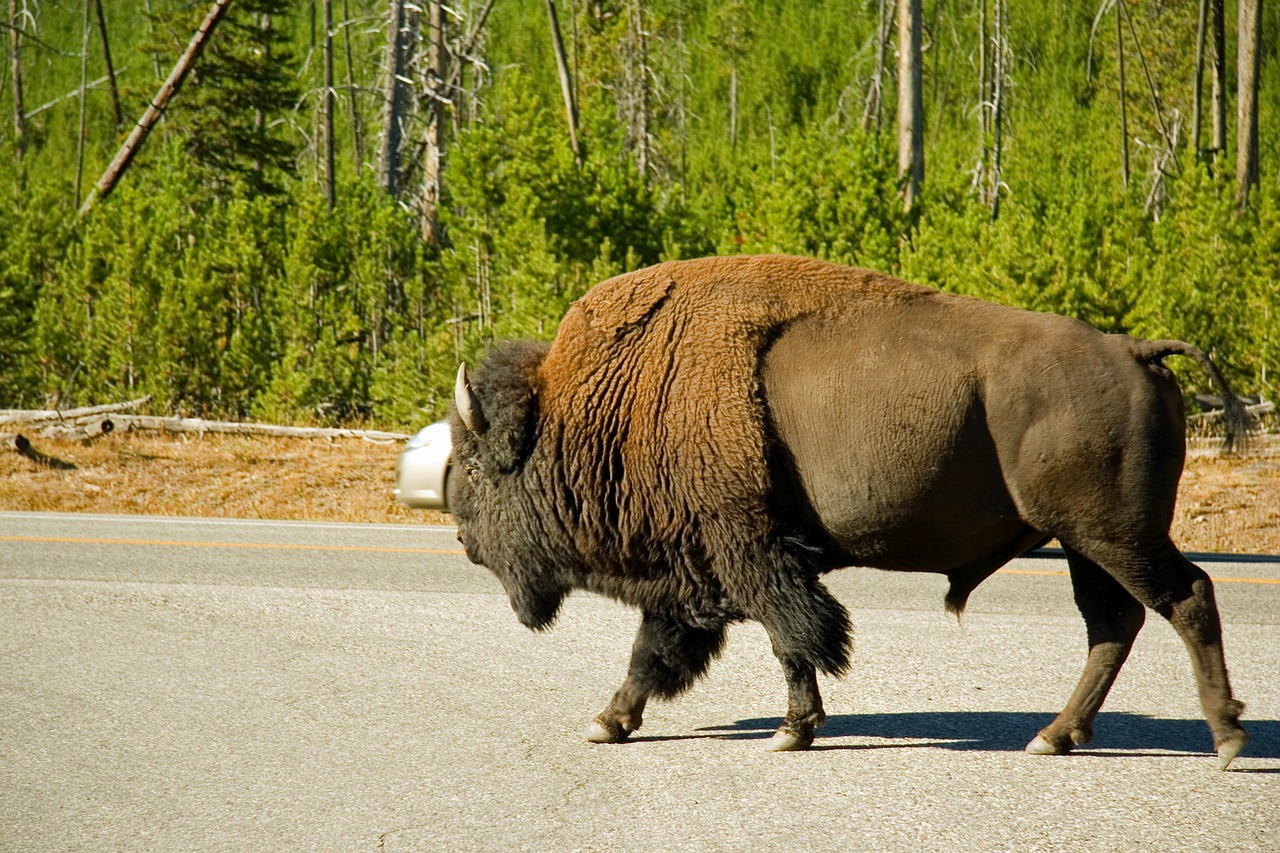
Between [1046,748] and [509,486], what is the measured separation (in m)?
2.29

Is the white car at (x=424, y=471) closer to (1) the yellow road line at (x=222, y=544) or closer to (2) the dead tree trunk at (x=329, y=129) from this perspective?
(1) the yellow road line at (x=222, y=544)

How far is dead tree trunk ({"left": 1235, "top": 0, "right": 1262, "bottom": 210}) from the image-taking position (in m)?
18.5

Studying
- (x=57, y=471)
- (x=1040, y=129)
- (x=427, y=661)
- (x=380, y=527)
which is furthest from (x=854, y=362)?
(x=1040, y=129)

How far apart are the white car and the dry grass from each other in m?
0.47

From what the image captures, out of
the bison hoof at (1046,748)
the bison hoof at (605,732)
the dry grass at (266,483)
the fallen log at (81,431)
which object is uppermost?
the bison hoof at (1046,748)

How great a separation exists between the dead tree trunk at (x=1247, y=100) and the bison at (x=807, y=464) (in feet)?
51.8

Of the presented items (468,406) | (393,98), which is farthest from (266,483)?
(468,406)

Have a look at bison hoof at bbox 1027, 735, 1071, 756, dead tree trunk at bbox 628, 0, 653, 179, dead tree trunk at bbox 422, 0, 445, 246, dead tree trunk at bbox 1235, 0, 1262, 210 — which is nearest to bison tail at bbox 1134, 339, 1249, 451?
bison hoof at bbox 1027, 735, 1071, 756

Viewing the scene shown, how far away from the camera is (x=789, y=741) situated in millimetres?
4531

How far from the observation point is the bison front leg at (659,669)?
15.3 feet

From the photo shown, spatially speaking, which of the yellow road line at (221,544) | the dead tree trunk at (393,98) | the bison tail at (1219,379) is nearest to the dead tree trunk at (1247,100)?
the dead tree trunk at (393,98)

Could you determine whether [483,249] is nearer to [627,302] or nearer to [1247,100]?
[627,302]

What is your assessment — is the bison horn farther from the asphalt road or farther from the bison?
the asphalt road

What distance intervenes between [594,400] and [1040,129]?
148 feet
